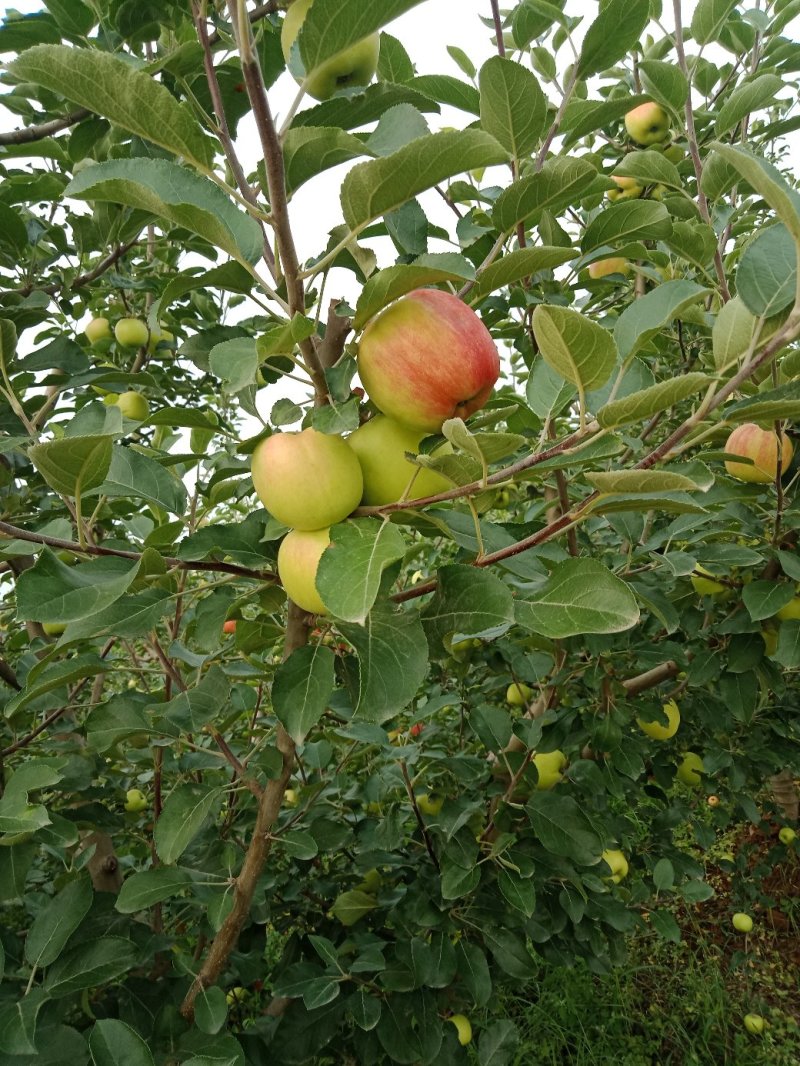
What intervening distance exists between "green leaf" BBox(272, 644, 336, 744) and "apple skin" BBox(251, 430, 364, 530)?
14cm

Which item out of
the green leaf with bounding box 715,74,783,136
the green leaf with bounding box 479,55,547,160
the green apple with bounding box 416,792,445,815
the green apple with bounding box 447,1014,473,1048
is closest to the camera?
the green leaf with bounding box 479,55,547,160

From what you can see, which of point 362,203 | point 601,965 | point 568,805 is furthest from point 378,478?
point 601,965

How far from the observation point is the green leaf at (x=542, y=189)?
620 mm

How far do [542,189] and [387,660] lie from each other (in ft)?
1.42

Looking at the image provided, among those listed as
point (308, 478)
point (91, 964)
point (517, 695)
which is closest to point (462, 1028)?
point (517, 695)

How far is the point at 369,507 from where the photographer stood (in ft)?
2.19

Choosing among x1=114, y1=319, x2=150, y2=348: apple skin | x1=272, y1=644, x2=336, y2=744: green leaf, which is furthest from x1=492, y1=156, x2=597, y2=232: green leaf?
x1=114, y1=319, x2=150, y2=348: apple skin

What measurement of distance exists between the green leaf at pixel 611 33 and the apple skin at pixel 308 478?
58 cm

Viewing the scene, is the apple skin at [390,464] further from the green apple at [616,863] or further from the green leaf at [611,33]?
the green apple at [616,863]

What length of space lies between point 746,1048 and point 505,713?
150 centimetres

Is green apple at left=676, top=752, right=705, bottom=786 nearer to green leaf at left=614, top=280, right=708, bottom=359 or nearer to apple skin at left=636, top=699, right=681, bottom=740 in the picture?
apple skin at left=636, top=699, right=681, bottom=740

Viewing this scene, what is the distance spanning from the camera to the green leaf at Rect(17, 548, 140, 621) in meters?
0.61

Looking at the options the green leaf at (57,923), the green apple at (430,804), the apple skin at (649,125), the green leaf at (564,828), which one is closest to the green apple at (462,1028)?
the green apple at (430,804)

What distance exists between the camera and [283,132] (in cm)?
56
